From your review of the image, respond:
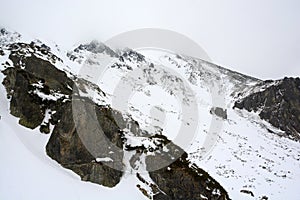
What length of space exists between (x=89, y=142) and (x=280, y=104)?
2225 inches

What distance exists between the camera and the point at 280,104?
208 ft

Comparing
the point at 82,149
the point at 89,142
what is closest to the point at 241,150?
the point at 89,142

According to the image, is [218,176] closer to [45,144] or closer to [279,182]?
[279,182]

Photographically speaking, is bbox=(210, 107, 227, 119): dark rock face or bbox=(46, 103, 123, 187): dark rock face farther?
bbox=(210, 107, 227, 119): dark rock face

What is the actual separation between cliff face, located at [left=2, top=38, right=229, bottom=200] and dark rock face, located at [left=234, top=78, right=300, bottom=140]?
42322 millimetres

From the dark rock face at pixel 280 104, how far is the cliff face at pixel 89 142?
4232cm

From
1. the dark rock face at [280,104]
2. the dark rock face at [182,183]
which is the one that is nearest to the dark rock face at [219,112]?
the dark rock face at [280,104]

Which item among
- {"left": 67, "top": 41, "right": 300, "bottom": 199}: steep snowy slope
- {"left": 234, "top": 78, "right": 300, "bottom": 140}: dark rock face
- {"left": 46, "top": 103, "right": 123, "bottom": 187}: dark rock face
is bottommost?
{"left": 46, "top": 103, "right": 123, "bottom": 187}: dark rock face

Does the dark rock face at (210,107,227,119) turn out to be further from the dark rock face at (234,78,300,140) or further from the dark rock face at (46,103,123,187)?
the dark rock face at (46,103,123,187)

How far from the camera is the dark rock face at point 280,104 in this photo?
59094 millimetres

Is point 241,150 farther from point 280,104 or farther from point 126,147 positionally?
point 280,104

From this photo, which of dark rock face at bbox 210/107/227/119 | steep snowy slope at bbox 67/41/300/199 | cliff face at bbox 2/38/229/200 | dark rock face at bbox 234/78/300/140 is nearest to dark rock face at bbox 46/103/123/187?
cliff face at bbox 2/38/229/200

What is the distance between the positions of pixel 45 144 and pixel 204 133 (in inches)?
1037

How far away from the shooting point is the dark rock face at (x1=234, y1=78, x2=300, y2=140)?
59.1 meters
